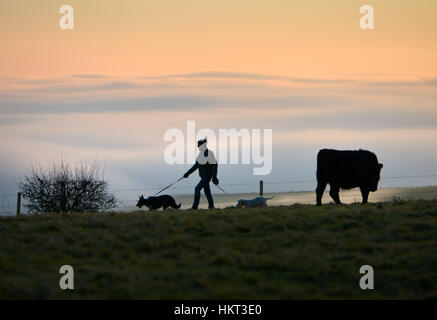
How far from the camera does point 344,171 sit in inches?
912

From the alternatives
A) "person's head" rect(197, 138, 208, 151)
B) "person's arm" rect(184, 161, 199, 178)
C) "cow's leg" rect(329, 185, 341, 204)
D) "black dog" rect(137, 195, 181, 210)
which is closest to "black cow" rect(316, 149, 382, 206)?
"cow's leg" rect(329, 185, 341, 204)

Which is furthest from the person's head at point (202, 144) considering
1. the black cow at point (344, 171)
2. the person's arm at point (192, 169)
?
the black cow at point (344, 171)

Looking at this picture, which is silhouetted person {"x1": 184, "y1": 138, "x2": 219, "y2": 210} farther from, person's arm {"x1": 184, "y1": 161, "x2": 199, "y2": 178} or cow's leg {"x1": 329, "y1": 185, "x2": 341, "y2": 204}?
cow's leg {"x1": 329, "y1": 185, "x2": 341, "y2": 204}

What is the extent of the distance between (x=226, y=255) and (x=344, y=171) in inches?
442

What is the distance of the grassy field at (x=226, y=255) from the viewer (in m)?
10.9

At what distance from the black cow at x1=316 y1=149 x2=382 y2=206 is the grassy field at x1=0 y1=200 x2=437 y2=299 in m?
5.15

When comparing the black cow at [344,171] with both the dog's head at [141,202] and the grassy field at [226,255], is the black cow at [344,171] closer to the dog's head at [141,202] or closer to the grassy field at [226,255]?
the grassy field at [226,255]

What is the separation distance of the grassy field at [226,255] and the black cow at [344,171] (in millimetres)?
5154

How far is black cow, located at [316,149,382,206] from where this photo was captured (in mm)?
23094

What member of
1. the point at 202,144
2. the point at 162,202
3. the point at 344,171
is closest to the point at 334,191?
the point at 344,171

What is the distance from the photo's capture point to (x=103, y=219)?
1725 cm
